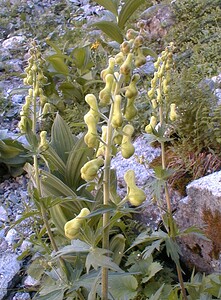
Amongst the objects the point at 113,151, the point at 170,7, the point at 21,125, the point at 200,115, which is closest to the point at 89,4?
the point at 170,7

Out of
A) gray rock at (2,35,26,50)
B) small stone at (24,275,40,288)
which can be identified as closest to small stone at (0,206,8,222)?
small stone at (24,275,40,288)

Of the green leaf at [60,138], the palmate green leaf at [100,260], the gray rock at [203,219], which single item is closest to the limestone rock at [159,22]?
the green leaf at [60,138]

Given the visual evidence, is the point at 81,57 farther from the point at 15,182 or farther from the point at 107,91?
the point at 107,91

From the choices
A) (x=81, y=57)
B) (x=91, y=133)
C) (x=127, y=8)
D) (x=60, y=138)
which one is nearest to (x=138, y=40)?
(x=91, y=133)

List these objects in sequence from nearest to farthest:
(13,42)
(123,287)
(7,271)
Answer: (123,287)
(7,271)
(13,42)

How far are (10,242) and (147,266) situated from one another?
1224 millimetres

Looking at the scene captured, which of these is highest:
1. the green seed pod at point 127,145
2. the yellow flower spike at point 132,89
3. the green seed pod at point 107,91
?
the green seed pod at point 107,91

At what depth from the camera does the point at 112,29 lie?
3348mm

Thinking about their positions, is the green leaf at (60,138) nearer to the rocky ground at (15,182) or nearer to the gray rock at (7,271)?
the rocky ground at (15,182)

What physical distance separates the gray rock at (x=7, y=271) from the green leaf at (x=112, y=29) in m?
1.73

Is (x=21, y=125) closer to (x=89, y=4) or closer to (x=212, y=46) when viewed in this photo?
(x=212, y=46)

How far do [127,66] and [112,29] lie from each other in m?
2.16

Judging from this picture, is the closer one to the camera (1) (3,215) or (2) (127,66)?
(2) (127,66)

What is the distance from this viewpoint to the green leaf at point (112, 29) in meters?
3.22
